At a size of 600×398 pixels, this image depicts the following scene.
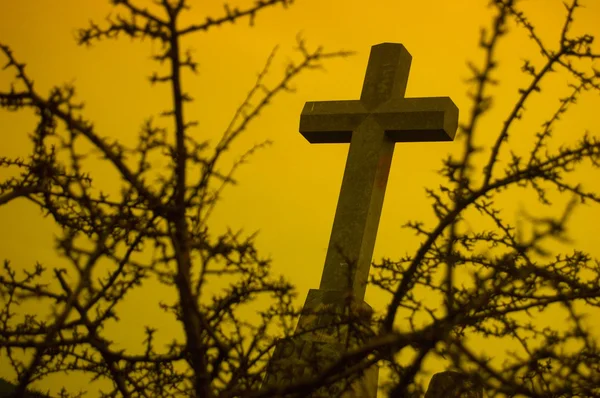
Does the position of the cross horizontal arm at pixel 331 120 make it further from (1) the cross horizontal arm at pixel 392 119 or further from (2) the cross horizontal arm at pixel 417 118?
(2) the cross horizontal arm at pixel 417 118

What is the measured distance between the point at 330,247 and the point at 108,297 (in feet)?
12.6

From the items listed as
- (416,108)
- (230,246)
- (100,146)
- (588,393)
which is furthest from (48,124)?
(416,108)

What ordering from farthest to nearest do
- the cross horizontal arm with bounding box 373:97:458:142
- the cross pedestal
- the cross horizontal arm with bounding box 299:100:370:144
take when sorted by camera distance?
1. the cross horizontal arm with bounding box 299:100:370:144
2. the cross horizontal arm with bounding box 373:97:458:142
3. the cross pedestal

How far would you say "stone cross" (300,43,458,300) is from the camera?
662 cm

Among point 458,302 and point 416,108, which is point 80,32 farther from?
point 416,108

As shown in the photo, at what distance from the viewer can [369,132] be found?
7148mm

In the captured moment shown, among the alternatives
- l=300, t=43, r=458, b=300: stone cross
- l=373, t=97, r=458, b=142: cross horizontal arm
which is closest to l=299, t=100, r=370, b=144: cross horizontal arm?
l=300, t=43, r=458, b=300: stone cross

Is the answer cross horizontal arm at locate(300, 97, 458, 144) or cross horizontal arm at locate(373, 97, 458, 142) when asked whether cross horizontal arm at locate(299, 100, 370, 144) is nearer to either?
cross horizontal arm at locate(300, 97, 458, 144)

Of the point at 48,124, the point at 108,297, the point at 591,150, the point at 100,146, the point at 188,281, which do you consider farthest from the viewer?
the point at 108,297

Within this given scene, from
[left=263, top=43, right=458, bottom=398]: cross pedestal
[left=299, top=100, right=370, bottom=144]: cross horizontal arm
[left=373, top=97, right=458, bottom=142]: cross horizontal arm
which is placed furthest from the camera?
[left=299, top=100, right=370, bottom=144]: cross horizontal arm

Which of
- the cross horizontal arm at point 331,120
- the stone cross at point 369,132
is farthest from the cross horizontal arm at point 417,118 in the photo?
the cross horizontal arm at point 331,120

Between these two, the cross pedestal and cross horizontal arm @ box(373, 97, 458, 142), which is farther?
cross horizontal arm @ box(373, 97, 458, 142)

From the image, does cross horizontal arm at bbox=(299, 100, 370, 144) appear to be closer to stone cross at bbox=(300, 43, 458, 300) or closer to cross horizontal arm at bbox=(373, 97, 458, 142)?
stone cross at bbox=(300, 43, 458, 300)

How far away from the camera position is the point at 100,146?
2.17m
